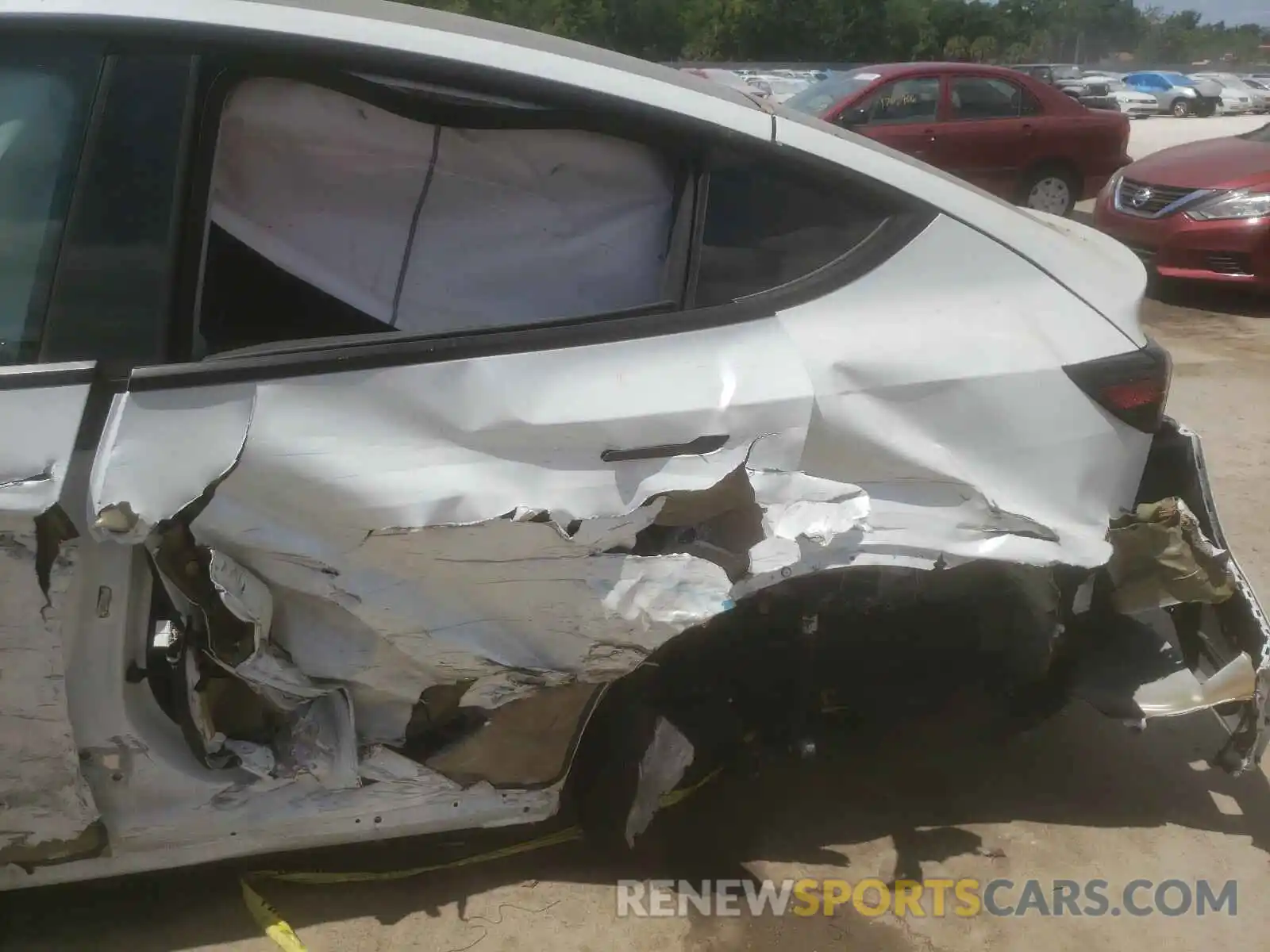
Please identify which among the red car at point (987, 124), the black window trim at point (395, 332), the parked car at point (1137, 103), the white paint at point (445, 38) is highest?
the parked car at point (1137, 103)

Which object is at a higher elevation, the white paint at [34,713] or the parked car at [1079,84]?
the parked car at [1079,84]

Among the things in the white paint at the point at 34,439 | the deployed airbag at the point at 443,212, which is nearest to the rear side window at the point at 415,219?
the deployed airbag at the point at 443,212

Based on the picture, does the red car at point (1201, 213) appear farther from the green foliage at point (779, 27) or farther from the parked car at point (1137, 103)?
the green foliage at point (779, 27)

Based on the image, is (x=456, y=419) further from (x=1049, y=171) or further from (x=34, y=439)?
(x=1049, y=171)

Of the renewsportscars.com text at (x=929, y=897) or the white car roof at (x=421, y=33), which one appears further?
the renewsportscars.com text at (x=929, y=897)

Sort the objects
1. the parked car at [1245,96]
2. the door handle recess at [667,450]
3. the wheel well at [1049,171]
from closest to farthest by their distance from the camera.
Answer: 1. the door handle recess at [667,450]
2. the wheel well at [1049,171]
3. the parked car at [1245,96]

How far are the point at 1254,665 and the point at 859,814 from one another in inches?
37.0

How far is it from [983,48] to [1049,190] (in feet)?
143

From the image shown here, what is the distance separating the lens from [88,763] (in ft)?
6.16

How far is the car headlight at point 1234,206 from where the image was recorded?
686 cm

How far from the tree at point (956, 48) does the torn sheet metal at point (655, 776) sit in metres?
49.4

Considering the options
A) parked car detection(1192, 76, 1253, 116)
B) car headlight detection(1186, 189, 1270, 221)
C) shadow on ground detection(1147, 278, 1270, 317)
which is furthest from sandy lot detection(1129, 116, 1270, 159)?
car headlight detection(1186, 189, 1270, 221)

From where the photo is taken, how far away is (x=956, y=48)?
154 feet

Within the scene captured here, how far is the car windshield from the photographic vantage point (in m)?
9.16
